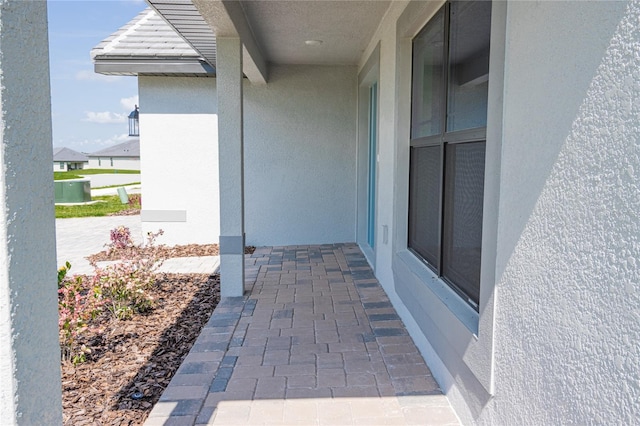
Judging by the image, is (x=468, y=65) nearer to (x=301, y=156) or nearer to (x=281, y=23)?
(x=281, y=23)

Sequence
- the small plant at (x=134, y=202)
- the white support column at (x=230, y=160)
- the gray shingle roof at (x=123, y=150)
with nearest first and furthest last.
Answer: the white support column at (x=230, y=160) → the small plant at (x=134, y=202) → the gray shingle roof at (x=123, y=150)

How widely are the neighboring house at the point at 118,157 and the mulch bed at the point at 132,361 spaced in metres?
61.1

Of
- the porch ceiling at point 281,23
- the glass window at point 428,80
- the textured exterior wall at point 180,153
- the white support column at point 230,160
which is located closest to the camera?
the glass window at point 428,80

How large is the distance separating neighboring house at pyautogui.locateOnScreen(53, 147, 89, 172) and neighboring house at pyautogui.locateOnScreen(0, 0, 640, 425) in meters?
62.3

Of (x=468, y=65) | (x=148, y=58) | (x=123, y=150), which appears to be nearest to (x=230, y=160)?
(x=468, y=65)

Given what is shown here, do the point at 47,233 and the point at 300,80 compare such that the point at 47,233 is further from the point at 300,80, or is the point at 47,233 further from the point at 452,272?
the point at 300,80

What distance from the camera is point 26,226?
128 centimetres

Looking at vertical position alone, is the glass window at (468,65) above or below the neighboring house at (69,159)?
below

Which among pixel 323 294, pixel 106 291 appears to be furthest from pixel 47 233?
pixel 323 294

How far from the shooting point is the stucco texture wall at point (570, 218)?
133cm

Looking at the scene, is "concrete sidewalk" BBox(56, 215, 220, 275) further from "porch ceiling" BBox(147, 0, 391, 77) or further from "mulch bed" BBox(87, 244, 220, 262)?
"porch ceiling" BBox(147, 0, 391, 77)

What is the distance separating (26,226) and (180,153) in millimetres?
7740

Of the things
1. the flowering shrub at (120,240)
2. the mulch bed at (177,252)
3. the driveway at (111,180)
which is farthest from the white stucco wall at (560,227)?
the driveway at (111,180)

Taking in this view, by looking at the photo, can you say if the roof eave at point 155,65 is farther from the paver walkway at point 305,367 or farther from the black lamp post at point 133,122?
the black lamp post at point 133,122
